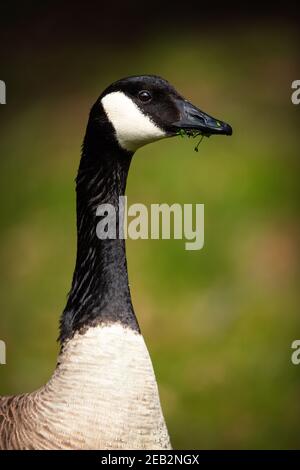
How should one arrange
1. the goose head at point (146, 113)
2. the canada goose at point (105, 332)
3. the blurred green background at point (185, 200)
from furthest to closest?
the blurred green background at point (185, 200), the goose head at point (146, 113), the canada goose at point (105, 332)

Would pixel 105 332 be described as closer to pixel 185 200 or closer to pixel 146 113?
pixel 146 113

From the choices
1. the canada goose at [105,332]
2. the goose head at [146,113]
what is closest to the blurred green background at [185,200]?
the canada goose at [105,332]

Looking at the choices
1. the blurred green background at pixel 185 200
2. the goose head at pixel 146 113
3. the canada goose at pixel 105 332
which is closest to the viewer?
the canada goose at pixel 105 332

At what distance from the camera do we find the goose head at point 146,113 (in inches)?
67.9

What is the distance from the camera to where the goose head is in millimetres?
1724

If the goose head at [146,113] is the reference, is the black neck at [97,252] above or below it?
below

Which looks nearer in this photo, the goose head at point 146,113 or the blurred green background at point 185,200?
the goose head at point 146,113

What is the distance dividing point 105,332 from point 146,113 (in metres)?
0.46

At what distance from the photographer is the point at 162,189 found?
389cm

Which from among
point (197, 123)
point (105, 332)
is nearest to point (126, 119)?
point (197, 123)

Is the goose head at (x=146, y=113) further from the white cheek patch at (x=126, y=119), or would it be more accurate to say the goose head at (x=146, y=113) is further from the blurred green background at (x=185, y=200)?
the blurred green background at (x=185, y=200)

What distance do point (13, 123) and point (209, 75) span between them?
3.62 ft
